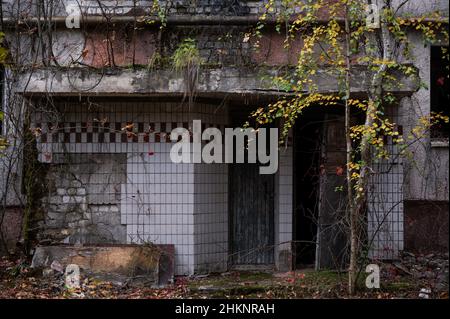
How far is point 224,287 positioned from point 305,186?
290 cm

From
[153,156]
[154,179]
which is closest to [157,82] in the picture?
[153,156]

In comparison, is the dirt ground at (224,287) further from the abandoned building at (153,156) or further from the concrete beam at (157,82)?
the concrete beam at (157,82)

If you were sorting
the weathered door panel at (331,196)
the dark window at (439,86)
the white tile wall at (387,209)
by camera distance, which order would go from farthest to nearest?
the dark window at (439,86) → the white tile wall at (387,209) → the weathered door panel at (331,196)

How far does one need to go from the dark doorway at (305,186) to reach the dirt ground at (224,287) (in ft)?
3.93

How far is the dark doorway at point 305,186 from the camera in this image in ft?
37.9

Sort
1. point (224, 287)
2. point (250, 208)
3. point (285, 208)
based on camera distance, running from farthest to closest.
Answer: point (250, 208) → point (285, 208) → point (224, 287)

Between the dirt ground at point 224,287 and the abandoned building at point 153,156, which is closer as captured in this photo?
the dirt ground at point 224,287

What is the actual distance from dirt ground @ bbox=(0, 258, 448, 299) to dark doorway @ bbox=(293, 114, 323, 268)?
120 centimetres

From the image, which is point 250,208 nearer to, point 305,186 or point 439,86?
point 305,186

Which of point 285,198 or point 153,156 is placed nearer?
point 153,156

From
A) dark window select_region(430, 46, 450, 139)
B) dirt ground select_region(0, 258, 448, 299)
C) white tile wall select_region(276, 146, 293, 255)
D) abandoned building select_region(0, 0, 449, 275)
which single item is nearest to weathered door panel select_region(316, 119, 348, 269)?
abandoned building select_region(0, 0, 449, 275)

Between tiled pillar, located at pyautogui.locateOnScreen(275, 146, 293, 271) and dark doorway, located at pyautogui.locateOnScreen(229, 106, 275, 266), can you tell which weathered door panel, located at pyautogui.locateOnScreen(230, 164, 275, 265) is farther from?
tiled pillar, located at pyautogui.locateOnScreen(275, 146, 293, 271)

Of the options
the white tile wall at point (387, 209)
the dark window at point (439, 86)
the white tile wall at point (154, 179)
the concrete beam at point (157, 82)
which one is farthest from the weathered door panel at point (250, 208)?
the dark window at point (439, 86)

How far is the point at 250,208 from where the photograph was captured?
11.8 metres
